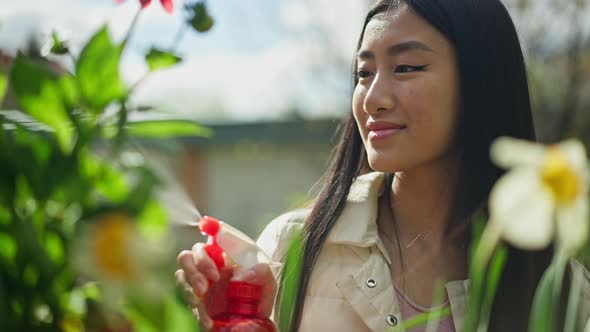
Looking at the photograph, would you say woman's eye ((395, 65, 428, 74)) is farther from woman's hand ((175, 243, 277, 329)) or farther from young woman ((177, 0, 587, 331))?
woman's hand ((175, 243, 277, 329))

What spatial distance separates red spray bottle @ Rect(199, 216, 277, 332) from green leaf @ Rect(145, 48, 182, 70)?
0.33 meters

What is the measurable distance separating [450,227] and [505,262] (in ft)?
0.67

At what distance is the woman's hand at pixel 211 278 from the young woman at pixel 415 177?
44cm

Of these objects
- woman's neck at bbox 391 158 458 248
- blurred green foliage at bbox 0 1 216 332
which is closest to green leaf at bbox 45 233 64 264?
blurred green foliage at bbox 0 1 216 332

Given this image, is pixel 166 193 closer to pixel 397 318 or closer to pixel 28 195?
pixel 28 195

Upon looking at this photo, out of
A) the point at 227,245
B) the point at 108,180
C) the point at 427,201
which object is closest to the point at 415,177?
the point at 427,201

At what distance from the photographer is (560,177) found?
39 cm

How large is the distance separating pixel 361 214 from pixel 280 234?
0.16 meters

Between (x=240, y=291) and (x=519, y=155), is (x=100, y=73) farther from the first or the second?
(x=240, y=291)

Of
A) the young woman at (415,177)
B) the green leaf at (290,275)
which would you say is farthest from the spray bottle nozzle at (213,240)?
the young woman at (415,177)

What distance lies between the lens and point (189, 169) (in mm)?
9797

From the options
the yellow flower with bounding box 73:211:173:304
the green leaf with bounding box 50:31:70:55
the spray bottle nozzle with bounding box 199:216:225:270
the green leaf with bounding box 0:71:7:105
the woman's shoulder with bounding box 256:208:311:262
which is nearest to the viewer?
the yellow flower with bounding box 73:211:173:304

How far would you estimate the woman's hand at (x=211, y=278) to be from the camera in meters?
0.76

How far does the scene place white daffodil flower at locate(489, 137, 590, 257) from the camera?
0.38 metres
